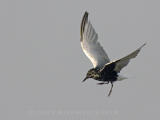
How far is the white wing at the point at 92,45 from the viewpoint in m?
42.0

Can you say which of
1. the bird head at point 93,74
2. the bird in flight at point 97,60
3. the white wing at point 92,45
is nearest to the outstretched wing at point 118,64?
the bird in flight at point 97,60

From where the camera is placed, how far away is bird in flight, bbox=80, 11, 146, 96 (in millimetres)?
40750

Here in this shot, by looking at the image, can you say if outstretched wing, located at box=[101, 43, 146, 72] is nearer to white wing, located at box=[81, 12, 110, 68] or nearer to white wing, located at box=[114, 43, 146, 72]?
white wing, located at box=[114, 43, 146, 72]

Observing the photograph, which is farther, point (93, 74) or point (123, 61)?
point (93, 74)

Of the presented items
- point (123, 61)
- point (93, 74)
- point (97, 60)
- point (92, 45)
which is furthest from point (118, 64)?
point (92, 45)

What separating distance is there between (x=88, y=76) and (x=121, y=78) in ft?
4.10

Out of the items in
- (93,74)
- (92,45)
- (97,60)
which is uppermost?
(92,45)

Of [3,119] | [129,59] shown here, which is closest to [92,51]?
[129,59]

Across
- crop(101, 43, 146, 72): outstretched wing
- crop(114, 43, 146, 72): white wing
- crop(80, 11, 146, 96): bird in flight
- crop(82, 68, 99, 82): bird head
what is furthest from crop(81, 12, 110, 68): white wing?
crop(114, 43, 146, 72): white wing

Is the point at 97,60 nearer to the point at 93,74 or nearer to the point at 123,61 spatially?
the point at 93,74

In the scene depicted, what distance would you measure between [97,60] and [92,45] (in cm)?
66

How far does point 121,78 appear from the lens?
4084cm

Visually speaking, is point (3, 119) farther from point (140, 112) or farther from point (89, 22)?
point (89, 22)

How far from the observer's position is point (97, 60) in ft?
138
